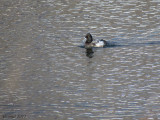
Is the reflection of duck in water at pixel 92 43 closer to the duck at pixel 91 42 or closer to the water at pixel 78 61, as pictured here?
the duck at pixel 91 42

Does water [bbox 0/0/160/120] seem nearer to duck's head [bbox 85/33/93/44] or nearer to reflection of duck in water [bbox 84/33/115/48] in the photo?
reflection of duck in water [bbox 84/33/115/48]

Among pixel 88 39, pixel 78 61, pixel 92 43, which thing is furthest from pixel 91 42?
pixel 78 61

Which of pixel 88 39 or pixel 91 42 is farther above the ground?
pixel 88 39

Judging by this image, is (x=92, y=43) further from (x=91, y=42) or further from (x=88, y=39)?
(x=88, y=39)

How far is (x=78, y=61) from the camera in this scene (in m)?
20.0

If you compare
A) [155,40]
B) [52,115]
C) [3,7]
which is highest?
[3,7]

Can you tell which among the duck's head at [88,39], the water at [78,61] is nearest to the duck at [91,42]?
the duck's head at [88,39]

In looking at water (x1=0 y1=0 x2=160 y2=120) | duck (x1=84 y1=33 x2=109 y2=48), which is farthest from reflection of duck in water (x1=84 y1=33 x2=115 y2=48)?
water (x1=0 y1=0 x2=160 y2=120)

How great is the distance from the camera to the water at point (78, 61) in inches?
572

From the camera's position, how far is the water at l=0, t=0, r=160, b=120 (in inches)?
572

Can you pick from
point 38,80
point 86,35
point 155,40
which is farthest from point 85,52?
point 38,80

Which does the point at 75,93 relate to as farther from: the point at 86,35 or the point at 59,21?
the point at 59,21

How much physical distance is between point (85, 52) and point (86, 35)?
132 centimetres

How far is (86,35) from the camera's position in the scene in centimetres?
2317
